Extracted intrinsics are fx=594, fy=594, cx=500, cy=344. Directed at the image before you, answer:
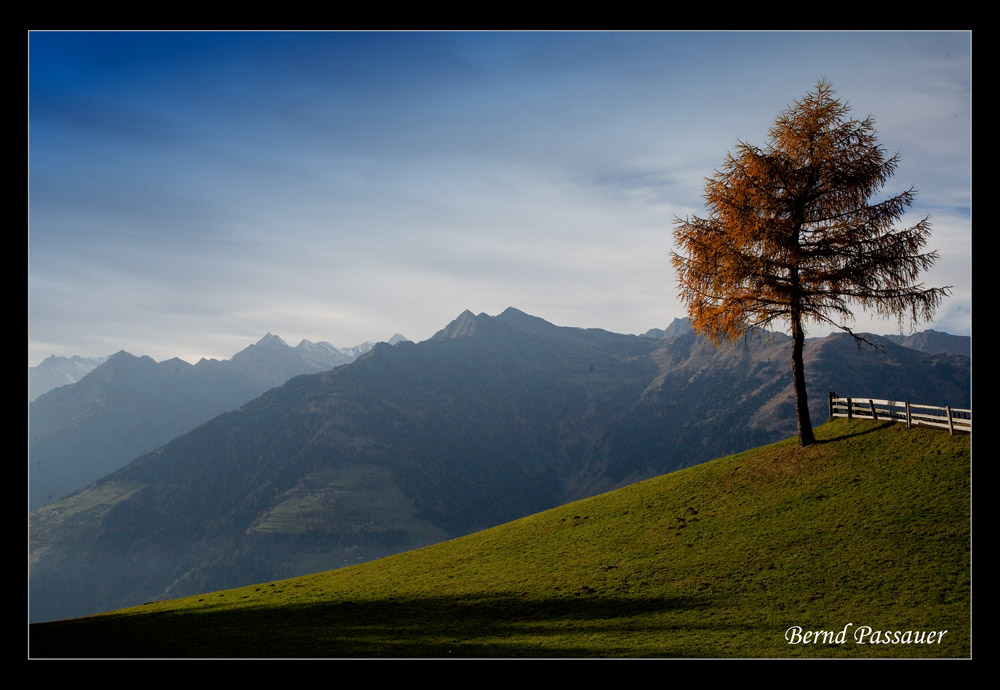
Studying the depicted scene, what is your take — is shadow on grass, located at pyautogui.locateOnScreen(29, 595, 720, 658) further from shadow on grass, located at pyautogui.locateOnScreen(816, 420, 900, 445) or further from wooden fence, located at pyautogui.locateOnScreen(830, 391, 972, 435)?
wooden fence, located at pyautogui.locateOnScreen(830, 391, 972, 435)

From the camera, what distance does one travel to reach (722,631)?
18922 mm

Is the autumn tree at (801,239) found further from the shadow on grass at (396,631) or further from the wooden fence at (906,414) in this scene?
the shadow on grass at (396,631)

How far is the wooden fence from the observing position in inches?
1077

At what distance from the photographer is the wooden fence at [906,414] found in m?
27.4

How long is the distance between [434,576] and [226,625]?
10420 mm

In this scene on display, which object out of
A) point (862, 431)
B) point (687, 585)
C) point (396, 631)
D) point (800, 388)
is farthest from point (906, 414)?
point (396, 631)

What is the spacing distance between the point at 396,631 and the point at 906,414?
87.2 ft

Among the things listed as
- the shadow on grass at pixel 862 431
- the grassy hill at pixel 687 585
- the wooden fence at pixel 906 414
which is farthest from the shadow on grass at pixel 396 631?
the wooden fence at pixel 906 414

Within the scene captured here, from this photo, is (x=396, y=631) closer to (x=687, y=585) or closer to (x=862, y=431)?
(x=687, y=585)

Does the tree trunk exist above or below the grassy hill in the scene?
above

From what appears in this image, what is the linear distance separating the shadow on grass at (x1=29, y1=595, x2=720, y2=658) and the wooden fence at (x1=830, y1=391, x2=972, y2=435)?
15.5 metres

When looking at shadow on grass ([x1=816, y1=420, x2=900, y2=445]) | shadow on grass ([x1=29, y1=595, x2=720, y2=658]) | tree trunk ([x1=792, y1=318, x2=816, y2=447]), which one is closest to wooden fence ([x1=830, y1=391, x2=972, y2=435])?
shadow on grass ([x1=816, y1=420, x2=900, y2=445])
